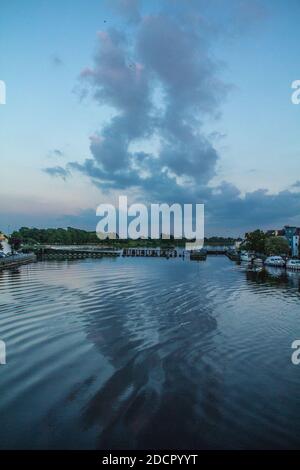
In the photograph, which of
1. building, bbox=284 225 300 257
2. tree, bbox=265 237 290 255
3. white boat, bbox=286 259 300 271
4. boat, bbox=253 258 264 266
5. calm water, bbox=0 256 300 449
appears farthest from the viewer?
building, bbox=284 225 300 257

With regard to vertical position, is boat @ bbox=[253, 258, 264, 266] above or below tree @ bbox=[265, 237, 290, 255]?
below

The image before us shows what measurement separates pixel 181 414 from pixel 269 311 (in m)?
16.3

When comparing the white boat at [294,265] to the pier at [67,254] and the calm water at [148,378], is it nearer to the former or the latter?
the calm water at [148,378]

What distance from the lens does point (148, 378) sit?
1241 cm

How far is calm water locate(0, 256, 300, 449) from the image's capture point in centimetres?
876

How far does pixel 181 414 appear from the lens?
973 cm

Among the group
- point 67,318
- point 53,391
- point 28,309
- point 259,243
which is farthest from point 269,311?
point 259,243

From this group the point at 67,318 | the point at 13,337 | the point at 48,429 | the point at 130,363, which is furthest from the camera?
the point at 67,318

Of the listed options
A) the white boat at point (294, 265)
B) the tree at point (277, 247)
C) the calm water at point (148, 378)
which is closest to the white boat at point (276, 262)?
the white boat at point (294, 265)

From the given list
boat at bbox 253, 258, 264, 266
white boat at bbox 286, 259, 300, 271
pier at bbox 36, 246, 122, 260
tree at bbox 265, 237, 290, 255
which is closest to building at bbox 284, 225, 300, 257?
tree at bbox 265, 237, 290, 255

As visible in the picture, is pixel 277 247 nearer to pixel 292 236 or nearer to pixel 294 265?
pixel 294 265

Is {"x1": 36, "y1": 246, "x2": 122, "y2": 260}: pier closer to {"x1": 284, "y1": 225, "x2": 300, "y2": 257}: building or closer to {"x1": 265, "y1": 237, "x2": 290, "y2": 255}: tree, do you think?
{"x1": 265, "y1": 237, "x2": 290, "y2": 255}: tree
